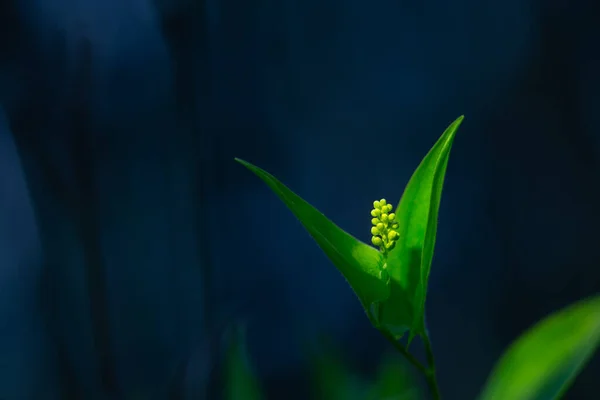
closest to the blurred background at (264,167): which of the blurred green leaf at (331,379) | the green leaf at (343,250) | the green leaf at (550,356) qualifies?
the blurred green leaf at (331,379)

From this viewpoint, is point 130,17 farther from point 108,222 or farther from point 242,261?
point 242,261

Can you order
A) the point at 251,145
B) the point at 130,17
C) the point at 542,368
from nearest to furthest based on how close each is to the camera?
the point at 542,368 → the point at 130,17 → the point at 251,145

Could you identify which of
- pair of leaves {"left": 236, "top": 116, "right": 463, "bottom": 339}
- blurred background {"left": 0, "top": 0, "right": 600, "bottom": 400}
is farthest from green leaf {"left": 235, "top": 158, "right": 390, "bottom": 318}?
blurred background {"left": 0, "top": 0, "right": 600, "bottom": 400}

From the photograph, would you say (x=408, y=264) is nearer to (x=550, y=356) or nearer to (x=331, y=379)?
(x=550, y=356)

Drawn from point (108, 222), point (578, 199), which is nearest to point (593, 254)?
point (578, 199)

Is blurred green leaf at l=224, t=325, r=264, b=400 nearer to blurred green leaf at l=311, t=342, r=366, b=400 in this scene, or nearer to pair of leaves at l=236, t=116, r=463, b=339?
blurred green leaf at l=311, t=342, r=366, b=400

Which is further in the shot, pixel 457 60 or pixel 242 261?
pixel 242 261

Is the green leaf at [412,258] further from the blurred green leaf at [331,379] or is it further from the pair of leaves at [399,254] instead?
the blurred green leaf at [331,379]
